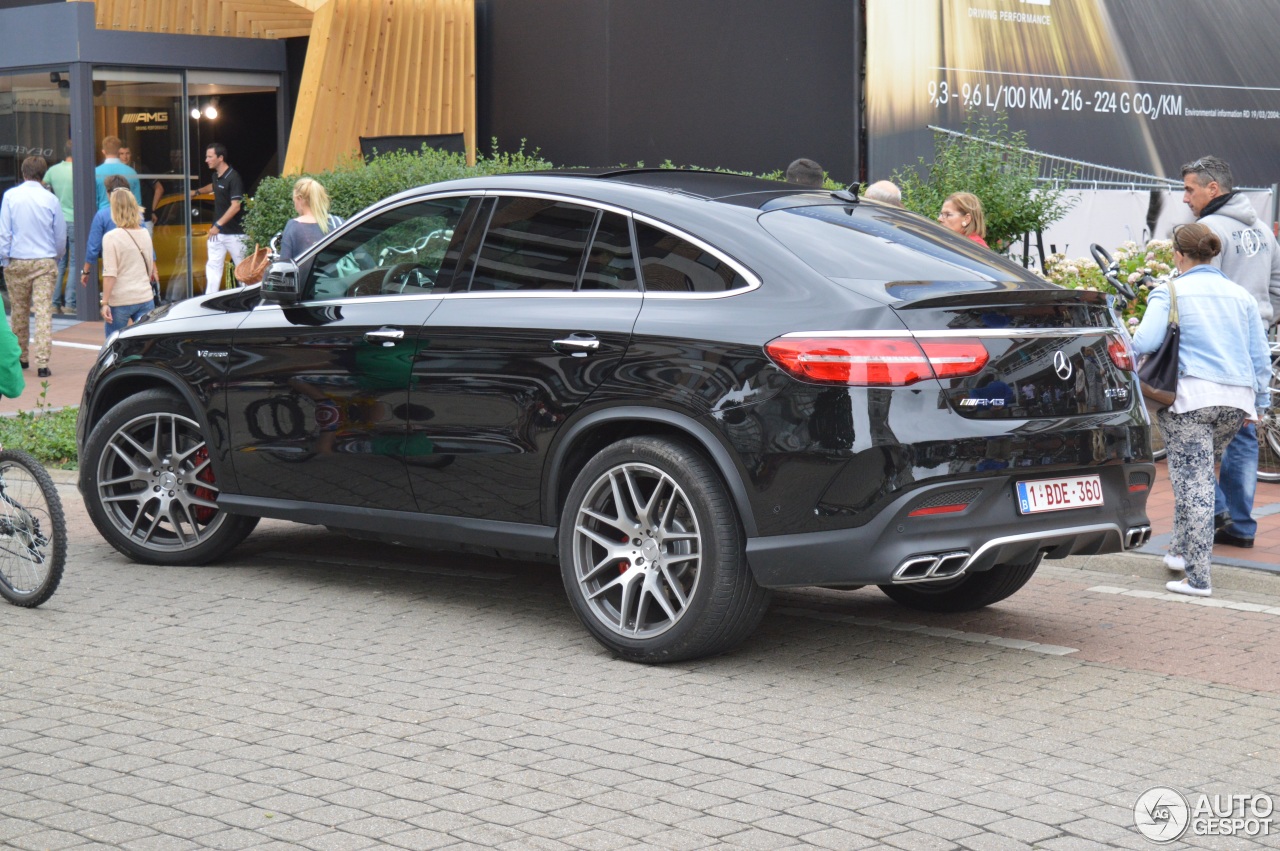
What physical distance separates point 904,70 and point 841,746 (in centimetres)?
1160

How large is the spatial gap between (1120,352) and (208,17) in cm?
1728

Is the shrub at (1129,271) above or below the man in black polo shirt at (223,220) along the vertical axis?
below

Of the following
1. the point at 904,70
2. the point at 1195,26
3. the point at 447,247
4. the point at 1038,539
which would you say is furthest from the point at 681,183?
the point at 1195,26

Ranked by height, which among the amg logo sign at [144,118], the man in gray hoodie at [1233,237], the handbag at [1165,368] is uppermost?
the amg logo sign at [144,118]

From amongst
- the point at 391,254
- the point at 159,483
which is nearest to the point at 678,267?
the point at 391,254

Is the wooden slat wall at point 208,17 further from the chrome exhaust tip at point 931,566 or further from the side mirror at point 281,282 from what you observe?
the chrome exhaust tip at point 931,566

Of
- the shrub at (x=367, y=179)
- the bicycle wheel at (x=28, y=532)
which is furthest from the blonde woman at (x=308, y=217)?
the bicycle wheel at (x=28, y=532)

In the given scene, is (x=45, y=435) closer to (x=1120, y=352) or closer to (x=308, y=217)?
(x=308, y=217)

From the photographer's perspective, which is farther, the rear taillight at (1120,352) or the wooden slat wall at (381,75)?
the wooden slat wall at (381,75)

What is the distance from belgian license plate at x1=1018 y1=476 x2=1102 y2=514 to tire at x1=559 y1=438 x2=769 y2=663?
1.00m

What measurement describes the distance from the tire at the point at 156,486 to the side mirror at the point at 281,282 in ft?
2.69

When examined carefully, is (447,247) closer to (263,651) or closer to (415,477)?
(415,477)

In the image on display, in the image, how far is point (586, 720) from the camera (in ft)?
17.0

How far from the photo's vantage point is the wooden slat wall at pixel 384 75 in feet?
60.5
